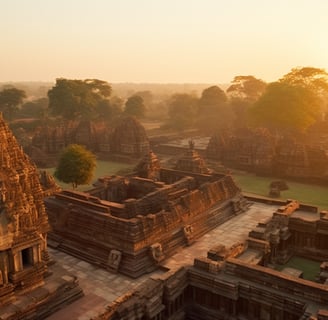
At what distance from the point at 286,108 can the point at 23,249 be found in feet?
141

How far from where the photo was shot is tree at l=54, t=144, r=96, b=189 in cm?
3147

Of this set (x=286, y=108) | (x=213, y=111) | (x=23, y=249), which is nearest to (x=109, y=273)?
(x=23, y=249)

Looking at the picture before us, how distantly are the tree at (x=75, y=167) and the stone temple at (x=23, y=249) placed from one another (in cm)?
1642

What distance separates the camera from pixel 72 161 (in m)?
31.5

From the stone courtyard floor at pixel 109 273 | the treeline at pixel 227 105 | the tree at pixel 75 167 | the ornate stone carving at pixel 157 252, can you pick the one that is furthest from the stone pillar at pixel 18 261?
the treeline at pixel 227 105

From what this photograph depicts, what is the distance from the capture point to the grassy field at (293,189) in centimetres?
2970

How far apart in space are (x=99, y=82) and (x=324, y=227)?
71.8 m

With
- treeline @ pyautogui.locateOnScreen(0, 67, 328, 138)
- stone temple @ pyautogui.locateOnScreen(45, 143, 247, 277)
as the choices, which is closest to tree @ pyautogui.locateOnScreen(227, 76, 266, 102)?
treeline @ pyautogui.locateOnScreen(0, 67, 328, 138)

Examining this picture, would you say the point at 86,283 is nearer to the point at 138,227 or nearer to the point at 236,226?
the point at 138,227

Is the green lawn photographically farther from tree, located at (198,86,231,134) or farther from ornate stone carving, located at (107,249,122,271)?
tree, located at (198,86,231,134)

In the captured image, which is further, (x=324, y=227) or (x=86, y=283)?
(x=324, y=227)

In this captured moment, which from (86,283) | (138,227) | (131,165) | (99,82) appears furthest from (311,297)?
(99,82)

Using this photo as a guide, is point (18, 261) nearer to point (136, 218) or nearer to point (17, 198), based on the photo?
point (17, 198)

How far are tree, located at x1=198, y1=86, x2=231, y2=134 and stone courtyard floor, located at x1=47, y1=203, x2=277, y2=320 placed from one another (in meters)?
44.1
